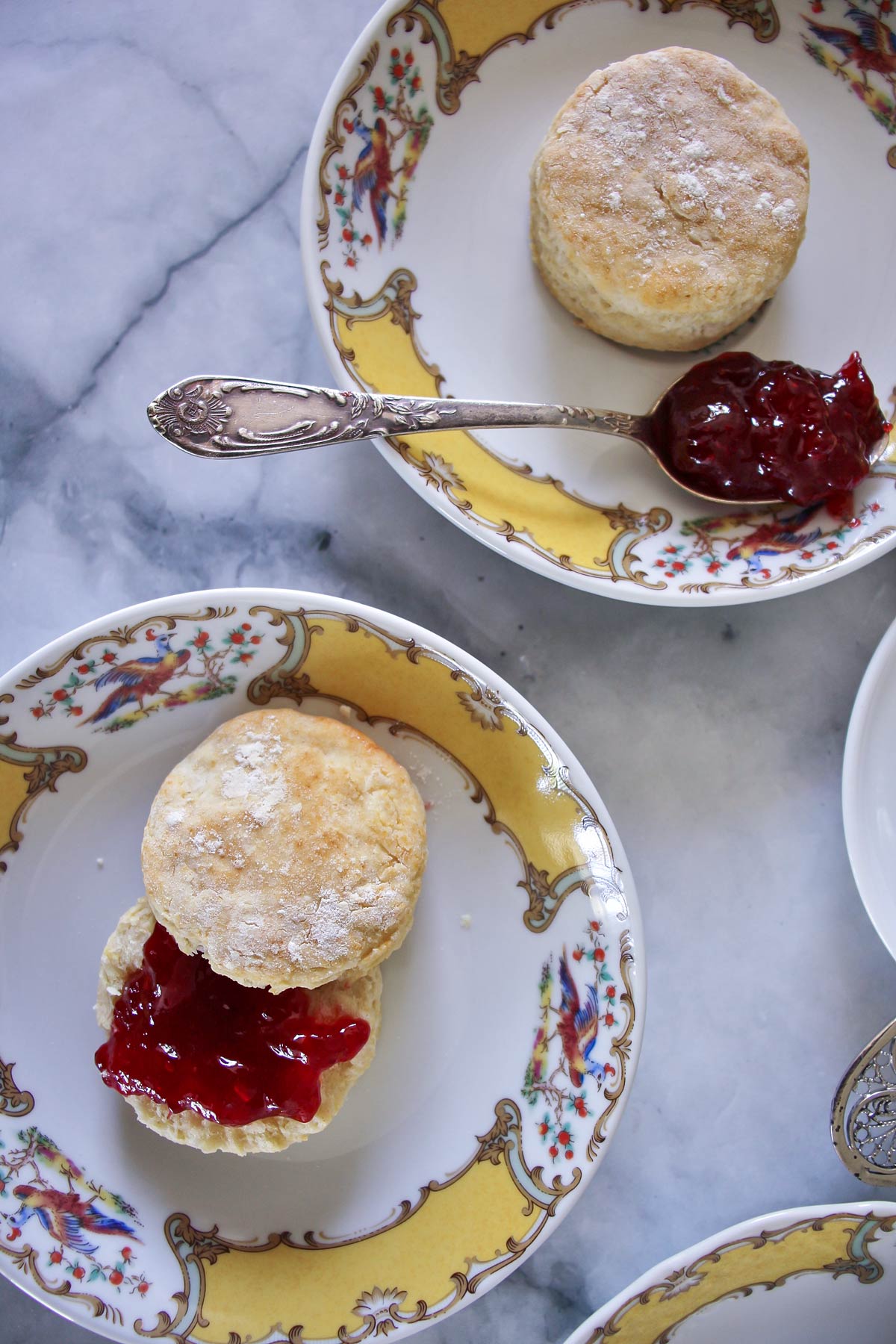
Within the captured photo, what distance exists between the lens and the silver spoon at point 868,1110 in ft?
6.19

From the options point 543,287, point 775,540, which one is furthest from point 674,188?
point 775,540

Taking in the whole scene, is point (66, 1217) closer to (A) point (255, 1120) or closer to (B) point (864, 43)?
(A) point (255, 1120)

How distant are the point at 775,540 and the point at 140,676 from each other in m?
1.32

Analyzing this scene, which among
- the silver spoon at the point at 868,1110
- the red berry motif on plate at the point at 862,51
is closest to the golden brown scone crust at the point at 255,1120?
the silver spoon at the point at 868,1110

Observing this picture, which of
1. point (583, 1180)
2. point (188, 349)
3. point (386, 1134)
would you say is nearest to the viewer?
point (583, 1180)

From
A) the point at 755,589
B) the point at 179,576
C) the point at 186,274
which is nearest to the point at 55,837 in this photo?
the point at 179,576

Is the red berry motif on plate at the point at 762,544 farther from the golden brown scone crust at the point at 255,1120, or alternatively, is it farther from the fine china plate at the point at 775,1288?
the fine china plate at the point at 775,1288

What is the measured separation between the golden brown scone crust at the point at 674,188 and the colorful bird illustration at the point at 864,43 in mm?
258

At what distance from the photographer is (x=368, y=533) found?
2238 millimetres

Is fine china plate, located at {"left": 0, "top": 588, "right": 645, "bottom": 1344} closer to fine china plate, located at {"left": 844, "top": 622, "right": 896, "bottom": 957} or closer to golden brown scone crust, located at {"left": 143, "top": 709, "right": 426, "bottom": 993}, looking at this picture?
golden brown scone crust, located at {"left": 143, "top": 709, "right": 426, "bottom": 993}

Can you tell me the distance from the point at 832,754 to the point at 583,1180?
3.43 ft

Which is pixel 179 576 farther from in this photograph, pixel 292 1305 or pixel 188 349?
pixel 292 1305

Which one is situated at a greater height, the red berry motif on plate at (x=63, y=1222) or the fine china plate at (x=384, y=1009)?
the fine china plate at (x=384, y=1009)

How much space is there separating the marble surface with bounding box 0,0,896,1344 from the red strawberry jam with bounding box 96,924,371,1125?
2.42 feet
